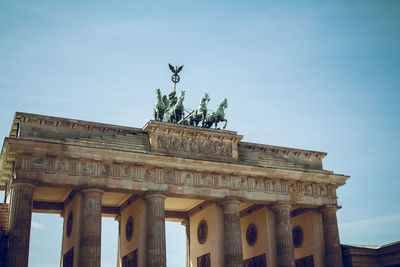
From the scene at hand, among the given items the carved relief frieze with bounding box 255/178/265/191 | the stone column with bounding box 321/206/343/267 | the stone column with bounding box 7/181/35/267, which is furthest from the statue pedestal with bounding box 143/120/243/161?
the stone column with bounding box 7/181/35/267

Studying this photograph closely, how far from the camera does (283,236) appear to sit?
38.4 metres

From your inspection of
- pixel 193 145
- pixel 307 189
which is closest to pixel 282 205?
pixel 307 189

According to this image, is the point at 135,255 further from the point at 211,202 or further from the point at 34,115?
the point at 34,115

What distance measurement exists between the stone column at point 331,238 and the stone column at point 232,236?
7930mm

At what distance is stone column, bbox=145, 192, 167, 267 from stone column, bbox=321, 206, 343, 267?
13.9 m

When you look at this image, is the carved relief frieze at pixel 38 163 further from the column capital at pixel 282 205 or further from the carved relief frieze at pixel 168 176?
the column capital at pixel 282 205

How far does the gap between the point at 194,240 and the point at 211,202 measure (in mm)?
4405

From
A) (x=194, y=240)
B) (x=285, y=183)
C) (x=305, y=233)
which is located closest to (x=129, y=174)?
(x=194, y=240)

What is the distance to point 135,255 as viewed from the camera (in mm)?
35562

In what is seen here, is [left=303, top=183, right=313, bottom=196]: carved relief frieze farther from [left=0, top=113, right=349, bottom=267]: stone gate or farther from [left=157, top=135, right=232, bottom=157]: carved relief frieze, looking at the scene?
[left=157, top=135, right=232, bottom=157]: carved relief frieze

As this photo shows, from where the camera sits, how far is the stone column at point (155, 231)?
3331 cm

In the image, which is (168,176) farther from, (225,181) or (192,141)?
(225,181)

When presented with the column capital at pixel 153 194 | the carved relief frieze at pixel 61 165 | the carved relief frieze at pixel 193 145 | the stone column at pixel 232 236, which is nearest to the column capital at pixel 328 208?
the stone column at pixel 232 236

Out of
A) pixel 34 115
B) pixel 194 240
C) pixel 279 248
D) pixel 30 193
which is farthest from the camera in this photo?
pixel 194 240
